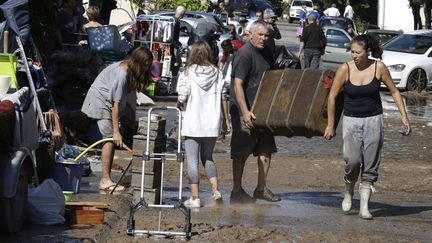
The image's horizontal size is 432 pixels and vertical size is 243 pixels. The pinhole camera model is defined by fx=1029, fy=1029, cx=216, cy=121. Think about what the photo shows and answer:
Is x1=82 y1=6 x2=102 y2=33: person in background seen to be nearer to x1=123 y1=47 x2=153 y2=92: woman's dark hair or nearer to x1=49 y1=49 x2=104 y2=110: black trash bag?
x1=49 y1=49 x2=104 y2=110: black trash bag

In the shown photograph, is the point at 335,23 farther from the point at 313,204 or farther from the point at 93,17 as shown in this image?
the point at 313,204

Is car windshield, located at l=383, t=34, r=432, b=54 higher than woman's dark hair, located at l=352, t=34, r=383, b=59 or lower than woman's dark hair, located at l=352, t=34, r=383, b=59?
lower

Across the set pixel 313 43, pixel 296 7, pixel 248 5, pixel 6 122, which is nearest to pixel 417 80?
pixel 313 43

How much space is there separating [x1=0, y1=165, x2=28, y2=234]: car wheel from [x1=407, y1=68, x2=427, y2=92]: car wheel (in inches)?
791

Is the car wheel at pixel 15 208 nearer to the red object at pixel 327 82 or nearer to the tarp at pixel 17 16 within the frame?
the tarp at pixel 17 16

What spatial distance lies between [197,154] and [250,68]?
1136mm

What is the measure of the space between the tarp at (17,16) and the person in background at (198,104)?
216cm

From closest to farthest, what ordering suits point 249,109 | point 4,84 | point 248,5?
point 4,84 < point 249,109 < point 248,5

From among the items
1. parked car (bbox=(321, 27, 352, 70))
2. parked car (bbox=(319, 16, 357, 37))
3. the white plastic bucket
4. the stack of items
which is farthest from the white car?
the white plastic bucket

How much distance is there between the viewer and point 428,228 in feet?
33.1

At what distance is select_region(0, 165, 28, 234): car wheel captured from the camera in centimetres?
834

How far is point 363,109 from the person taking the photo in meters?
10.4

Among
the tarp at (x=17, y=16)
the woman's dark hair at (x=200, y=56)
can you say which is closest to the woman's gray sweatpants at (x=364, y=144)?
the woman's dark hair at (x=200, y=56)

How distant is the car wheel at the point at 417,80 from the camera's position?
2778cm
